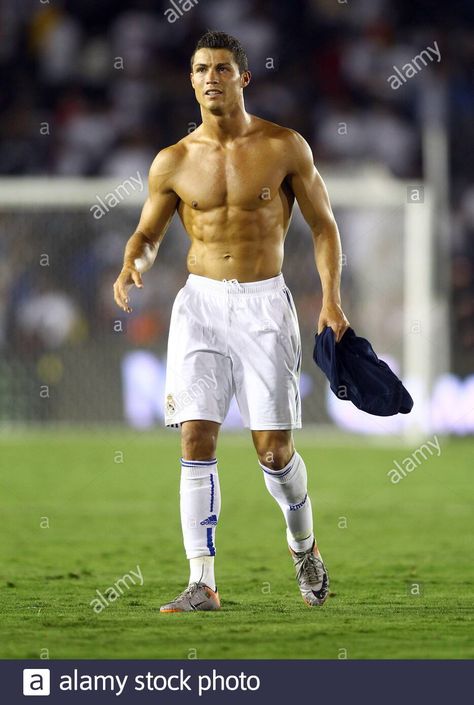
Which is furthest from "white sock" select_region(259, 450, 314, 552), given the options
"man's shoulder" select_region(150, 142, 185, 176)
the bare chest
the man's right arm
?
"man's shoulder" select_region(150, 142, 185, 176)

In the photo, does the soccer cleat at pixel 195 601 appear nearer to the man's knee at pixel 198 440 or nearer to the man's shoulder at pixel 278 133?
the man's knee at pixel 198 440

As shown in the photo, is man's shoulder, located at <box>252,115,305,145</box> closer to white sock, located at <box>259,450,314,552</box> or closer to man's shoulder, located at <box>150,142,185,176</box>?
man's shoulder, located at <box>150,142,185,176</box>

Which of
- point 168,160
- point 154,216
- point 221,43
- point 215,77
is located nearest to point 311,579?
point 154,216

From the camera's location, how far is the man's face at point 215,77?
6016 mm

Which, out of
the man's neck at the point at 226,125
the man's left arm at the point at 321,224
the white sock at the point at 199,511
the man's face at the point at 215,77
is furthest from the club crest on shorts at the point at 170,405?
the man's face at the point at 215,77

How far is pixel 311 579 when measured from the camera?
6.27 m

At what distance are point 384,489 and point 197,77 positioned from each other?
6245 millimetres

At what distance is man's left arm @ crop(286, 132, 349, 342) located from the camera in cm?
615

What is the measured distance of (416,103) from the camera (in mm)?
19375

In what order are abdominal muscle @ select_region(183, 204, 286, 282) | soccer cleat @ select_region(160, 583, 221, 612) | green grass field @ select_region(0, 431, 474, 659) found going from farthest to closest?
abdominal muscle @ select_region(183, 204, 286, 282), soccer cleat @ select_region(160, 583, 221, 612), green grass field @ select_region(0, 431, 474, 659)

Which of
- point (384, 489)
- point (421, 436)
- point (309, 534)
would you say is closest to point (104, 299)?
point (421, 436)

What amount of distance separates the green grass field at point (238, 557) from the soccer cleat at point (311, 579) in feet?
0.21

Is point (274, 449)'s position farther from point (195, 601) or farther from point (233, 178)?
point (233, 178)
